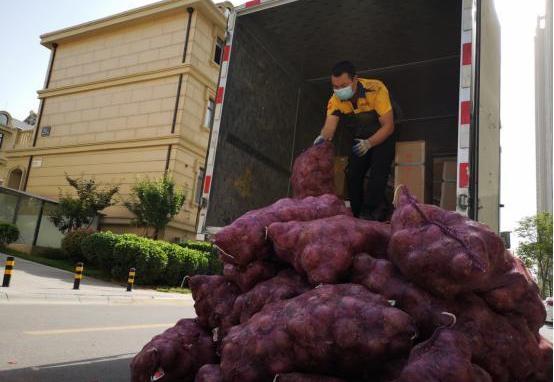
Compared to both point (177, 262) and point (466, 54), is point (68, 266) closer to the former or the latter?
point (177, 262)

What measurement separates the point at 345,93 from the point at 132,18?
21476 millimetres

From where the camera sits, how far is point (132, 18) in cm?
2322

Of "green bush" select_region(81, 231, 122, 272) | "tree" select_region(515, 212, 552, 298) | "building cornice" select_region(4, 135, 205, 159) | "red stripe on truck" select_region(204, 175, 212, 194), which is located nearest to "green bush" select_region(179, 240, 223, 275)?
"green bush" select_region(81, 231, 122, 272)

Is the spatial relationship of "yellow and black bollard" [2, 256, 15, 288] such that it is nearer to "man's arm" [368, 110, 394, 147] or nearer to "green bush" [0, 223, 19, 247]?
"man's arm" [368, 110, 394, 147]

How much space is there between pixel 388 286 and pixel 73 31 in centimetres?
2714

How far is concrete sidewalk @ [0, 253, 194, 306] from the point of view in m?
9.09

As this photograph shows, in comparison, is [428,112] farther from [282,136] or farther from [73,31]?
[73,31]

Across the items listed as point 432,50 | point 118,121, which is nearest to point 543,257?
point 118,121

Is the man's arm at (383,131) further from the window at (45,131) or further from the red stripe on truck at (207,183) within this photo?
the window at (45,131)

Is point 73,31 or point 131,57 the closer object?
point 131,57

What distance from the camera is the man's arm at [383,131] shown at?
4.59 meters

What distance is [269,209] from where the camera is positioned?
3.17 meters

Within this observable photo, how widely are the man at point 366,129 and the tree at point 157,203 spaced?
13.6 metres

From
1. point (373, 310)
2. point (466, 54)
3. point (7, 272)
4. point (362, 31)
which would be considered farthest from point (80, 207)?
point (373, 310)
